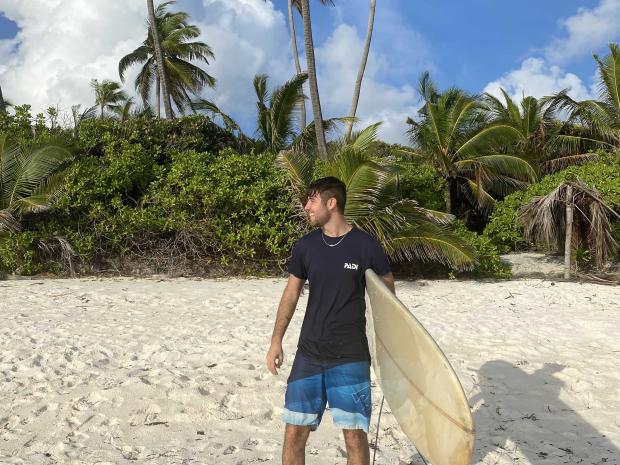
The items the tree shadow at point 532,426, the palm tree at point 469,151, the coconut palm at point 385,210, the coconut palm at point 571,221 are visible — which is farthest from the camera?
the palm tree at point 469,151

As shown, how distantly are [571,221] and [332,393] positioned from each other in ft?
→ 29.6

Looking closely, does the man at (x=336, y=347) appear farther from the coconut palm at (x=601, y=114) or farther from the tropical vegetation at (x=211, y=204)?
the coconut palm at (x=601, y=114)

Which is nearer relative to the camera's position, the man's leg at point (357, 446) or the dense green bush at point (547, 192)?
the man's leg at point (357, 446)

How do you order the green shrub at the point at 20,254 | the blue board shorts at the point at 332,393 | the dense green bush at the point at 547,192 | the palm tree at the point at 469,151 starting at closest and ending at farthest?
1. the blue board shorts at the point at 332,393
2. the green shrub at the point at 20,254
3. the dense green bush at the point at 547,192
4. the palm tree at the point at 469,151

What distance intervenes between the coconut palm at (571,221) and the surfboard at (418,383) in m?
8.64

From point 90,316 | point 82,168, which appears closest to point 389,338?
point 90,316

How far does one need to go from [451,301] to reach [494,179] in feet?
30.3

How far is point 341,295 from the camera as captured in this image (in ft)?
7.70

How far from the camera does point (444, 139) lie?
15.6 meters

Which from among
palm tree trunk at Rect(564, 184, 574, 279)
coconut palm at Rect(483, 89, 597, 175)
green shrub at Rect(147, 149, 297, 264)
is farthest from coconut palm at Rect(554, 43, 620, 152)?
green shrub at Rect(147, 149, 297, 264)

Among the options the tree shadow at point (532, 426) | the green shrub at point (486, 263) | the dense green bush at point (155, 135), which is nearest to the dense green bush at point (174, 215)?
the dense green bush at point (155, 135)

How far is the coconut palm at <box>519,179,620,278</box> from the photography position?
32.6 feet

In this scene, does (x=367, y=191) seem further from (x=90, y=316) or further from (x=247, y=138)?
(x=247, y=138)

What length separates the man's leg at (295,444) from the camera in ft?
7.71
